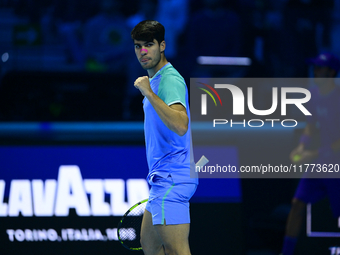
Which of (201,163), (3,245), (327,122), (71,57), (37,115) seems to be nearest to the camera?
(201,163)

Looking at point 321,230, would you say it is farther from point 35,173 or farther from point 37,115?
point 37,115

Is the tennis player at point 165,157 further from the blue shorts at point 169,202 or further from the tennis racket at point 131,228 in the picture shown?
the tennis racket at point 131,228

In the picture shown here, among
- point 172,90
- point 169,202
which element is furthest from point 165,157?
point 172,90

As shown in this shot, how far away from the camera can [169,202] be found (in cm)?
224

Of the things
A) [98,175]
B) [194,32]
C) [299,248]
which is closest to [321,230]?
[299,248]

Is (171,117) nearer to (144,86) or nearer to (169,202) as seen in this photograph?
(144,86)

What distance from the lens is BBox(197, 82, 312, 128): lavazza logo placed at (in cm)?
392

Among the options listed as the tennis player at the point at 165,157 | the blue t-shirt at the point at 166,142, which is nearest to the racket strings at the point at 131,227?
the tennis player at the point at 165,157

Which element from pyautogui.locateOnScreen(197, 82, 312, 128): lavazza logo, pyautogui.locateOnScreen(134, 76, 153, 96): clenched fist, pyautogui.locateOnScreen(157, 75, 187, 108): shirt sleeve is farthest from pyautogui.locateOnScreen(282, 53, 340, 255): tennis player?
pyautogui.locateOnScreen(134, 76, 153, 96): clenched fist

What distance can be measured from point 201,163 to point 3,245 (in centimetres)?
211

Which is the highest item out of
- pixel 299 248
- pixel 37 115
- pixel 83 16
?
pixel 83 16

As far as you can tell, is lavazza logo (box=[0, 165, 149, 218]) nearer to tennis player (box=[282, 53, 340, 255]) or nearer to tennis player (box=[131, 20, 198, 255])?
tennis player (box=[282, 53, 340, 255])

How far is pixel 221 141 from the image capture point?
12.5ft

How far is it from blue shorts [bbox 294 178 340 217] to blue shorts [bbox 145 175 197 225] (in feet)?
6.25
